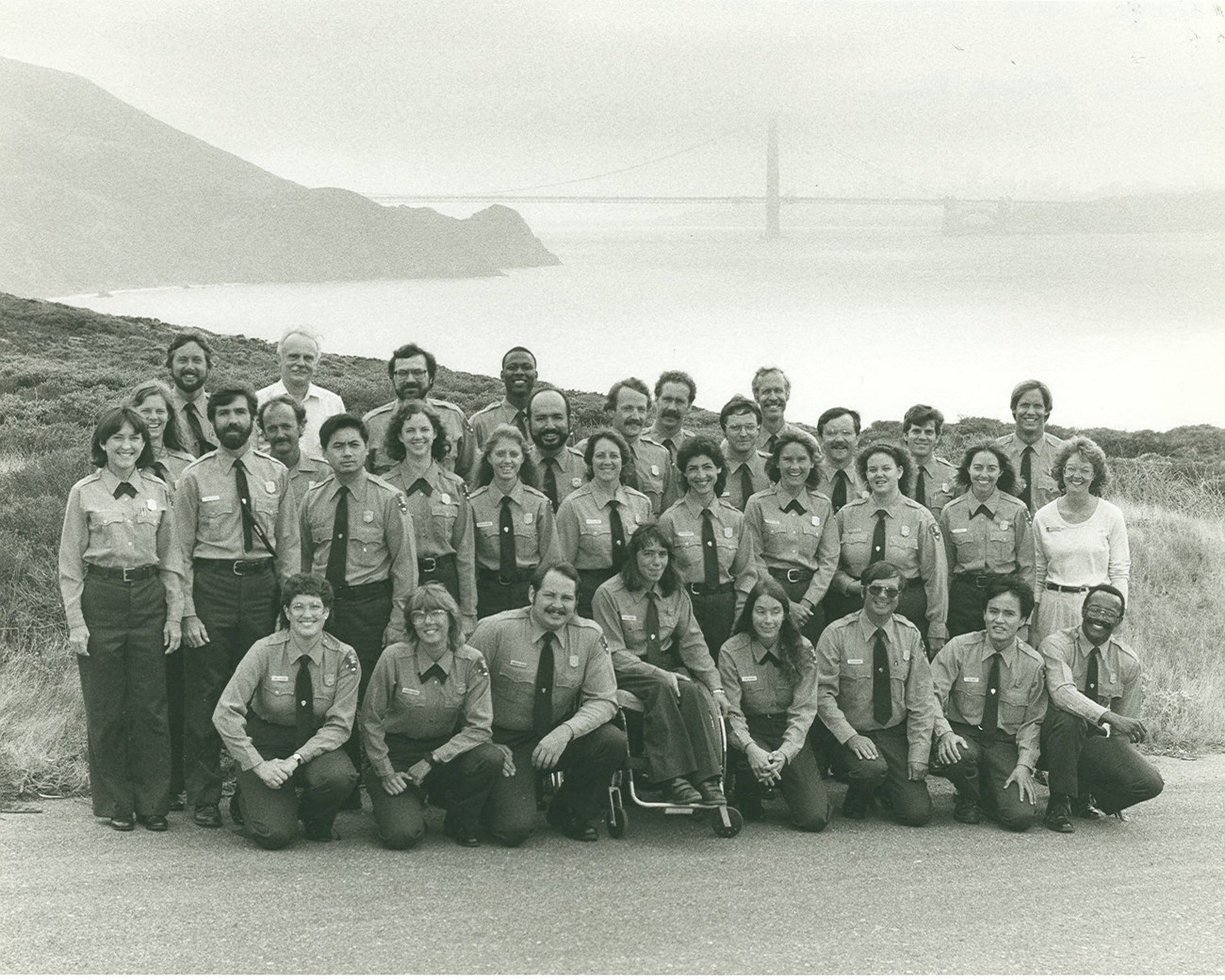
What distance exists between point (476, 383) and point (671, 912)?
22.1 m

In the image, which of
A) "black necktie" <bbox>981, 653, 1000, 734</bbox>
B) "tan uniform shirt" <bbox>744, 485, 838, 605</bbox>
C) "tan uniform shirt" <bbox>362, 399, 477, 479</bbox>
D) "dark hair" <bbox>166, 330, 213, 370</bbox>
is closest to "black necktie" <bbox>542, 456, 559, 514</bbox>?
"tan uniform shirt" <bbox>362, 399, 477, 479</bbox>

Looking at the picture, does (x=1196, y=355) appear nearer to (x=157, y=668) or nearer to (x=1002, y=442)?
(x=1002, y=442)

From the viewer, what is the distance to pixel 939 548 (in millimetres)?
7129

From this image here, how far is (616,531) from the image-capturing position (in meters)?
7.04

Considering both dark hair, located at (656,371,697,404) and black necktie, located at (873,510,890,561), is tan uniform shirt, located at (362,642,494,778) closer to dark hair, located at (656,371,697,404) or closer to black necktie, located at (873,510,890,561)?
black necktie, located at (873,510,890,561)

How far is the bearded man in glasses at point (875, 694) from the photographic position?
21.2 feet

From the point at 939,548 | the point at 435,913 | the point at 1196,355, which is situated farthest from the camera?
the point at 1196,355

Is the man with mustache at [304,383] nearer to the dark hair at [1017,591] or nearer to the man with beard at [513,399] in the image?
the man with beard at [513,399]

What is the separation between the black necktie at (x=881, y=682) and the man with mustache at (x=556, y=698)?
1.43 m

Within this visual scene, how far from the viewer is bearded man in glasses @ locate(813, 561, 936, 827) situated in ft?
21.2

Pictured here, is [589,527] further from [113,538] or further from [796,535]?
[113,538]

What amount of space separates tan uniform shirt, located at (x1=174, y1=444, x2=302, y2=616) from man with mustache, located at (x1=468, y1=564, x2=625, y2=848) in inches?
44.8

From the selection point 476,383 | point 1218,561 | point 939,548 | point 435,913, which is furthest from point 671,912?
point 476,383

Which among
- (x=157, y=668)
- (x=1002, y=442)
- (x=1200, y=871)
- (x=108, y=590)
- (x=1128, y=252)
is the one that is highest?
(x=1128, y=252)
